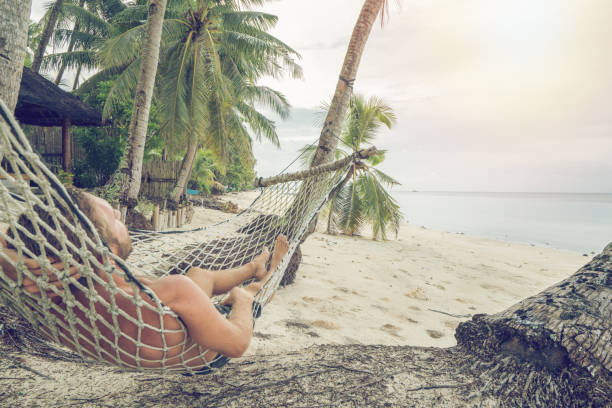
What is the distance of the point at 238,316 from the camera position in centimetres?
100

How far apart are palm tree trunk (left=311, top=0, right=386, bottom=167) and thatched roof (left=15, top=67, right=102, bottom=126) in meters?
4.86

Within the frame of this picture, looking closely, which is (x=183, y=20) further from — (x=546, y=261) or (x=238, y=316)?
(x=546, y=261)

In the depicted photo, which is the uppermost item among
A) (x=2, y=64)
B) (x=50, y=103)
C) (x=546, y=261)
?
(x=50, y=103)

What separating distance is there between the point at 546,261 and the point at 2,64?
801 cm

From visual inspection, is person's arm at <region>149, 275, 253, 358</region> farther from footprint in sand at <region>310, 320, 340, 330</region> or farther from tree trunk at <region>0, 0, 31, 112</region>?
tree trunk at <region>0, 0, 31, 112</region>

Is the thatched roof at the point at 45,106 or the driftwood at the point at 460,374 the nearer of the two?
the driftwood at the point at 460,374

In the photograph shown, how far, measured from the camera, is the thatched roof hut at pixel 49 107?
15.9 ft

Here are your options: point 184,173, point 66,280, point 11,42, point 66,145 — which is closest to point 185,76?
point 184,173

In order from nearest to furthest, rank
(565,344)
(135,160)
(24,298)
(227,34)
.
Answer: (24,298) < (565,344) < (135,160) < (227,34)

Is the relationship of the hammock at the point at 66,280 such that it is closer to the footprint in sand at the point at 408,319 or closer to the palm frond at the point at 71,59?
the footprint in sand at the point at 408,319

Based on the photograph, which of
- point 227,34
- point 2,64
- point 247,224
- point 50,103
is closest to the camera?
point 2,64

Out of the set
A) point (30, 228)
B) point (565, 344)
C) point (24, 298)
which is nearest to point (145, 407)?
point (24, 298)

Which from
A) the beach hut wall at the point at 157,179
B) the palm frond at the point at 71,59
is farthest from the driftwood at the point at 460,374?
the palm frond at the point at 71,59

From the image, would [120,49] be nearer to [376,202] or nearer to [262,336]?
[376,202]
